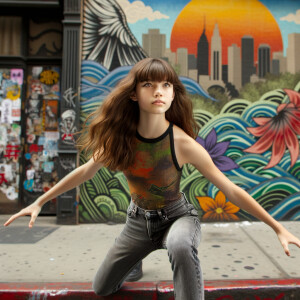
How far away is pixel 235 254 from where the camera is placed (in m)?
3.47

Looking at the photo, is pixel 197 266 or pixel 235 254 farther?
pixel 235 254

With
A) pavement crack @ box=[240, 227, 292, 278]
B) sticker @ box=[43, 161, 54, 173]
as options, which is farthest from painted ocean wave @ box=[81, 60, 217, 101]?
pavement crack @ box=[240, 227, 292, 278]

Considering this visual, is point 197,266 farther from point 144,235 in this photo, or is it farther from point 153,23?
point 153,23

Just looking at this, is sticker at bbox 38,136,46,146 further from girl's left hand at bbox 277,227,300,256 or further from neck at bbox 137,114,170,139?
girl's left hand at bbox 277,227,300,256

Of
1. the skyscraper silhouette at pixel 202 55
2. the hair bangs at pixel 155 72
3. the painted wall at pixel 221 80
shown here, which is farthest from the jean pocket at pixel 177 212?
the skyscraper silhouette at pixel 202 55

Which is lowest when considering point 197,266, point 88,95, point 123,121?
point 197,266

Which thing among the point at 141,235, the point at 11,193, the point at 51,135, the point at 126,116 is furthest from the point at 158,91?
the point at 11,193

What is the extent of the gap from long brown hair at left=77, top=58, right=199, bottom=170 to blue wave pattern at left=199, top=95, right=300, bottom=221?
2.79m

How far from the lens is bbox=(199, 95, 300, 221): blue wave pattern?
16.8 feet

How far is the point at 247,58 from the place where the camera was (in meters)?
5.25

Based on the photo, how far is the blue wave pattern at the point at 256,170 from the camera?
16.8ft

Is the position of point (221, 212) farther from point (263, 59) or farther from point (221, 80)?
point (263, 59)

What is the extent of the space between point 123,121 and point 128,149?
22cm

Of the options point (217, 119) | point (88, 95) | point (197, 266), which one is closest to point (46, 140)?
point (88, 95)
